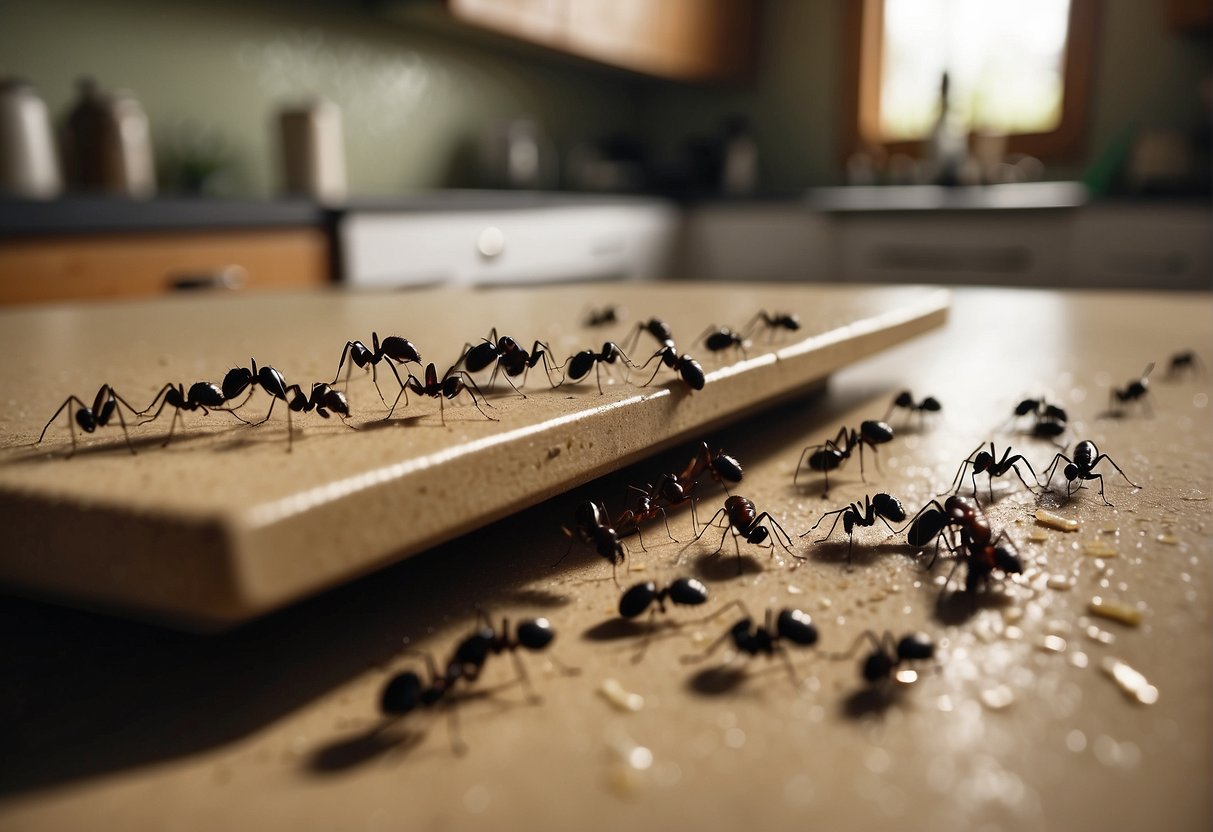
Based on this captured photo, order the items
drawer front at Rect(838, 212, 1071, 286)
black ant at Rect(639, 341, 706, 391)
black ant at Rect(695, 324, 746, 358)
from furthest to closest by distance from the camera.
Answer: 1. drawer front at Rect(838, 212, 1071, 286)
2. black ant at Rect(695, 324, 746, 358)
3. black ant at Rect(639, 341, 706, 391)

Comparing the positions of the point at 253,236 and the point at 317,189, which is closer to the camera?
the point at 253,236

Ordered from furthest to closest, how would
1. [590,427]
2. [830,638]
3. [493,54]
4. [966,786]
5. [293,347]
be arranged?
[493,54] < [293,347] < [590,427] < [830,638] < [966,786]

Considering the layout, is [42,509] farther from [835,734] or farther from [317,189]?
[317,189]

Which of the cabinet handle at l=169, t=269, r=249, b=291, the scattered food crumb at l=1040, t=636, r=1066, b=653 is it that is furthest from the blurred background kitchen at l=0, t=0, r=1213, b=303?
the scattered food crumb at l=1040, t=636, r=1066, b=653

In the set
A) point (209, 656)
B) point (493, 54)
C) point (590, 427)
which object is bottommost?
point (209, 656)

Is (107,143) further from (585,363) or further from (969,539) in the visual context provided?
(969,539)

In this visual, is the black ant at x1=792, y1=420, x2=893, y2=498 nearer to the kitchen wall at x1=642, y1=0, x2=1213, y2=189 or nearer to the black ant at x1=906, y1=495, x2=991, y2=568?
the black ant at x1=906, y1=495, x2=991, y2=568

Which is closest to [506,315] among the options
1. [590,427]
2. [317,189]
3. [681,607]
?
[590,427]
